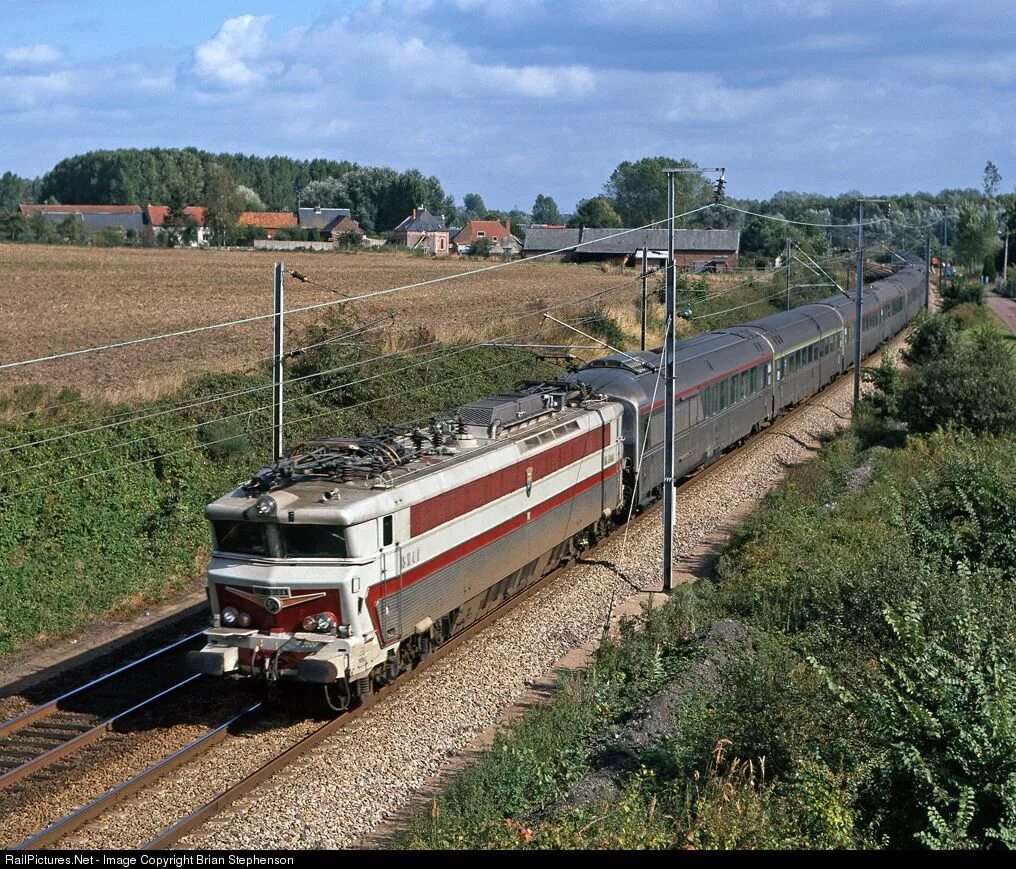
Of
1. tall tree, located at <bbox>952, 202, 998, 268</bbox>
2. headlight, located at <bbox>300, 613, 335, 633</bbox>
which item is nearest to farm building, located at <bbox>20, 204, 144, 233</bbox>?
tall tree, located at <bbox>952, 202, 998, 268</bbox>

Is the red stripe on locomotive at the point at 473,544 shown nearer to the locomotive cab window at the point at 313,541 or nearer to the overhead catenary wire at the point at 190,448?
the locomotive cab window at the point at 313,541

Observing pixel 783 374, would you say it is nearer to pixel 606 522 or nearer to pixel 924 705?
pixel 606 522

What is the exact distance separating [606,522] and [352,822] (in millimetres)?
12271

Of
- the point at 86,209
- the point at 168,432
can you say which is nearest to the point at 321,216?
the point at 86,209

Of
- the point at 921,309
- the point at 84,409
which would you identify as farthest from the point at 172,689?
the point at 921,309

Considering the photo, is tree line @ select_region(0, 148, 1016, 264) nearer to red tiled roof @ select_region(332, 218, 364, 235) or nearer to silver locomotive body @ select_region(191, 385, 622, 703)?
red tiled roof @ select_region(332, 218, 364, 235)

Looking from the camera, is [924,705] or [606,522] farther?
[606,522]

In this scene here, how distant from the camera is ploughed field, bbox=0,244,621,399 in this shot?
33.5 metres

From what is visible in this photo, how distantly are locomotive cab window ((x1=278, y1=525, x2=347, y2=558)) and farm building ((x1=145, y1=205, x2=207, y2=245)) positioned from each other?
99.6 m

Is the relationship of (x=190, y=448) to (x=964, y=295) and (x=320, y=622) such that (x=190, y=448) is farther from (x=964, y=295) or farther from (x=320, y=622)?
(x=964, y=295)

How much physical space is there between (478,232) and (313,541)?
134174 mm

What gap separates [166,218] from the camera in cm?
11200

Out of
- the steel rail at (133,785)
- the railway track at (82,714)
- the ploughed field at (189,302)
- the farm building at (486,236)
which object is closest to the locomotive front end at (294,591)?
the steel rail at (133,785)
